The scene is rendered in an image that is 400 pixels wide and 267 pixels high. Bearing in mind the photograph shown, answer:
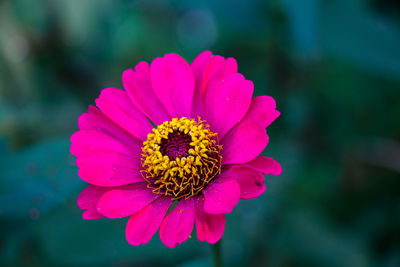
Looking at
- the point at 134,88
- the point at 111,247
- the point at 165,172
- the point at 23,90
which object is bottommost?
the point at 111,247

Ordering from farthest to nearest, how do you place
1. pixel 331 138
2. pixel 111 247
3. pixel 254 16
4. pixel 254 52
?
pixel 254 52, pixel 331 138, pixel 254 16, pixel 111 247

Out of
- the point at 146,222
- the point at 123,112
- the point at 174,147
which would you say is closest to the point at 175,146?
the point at 174,147

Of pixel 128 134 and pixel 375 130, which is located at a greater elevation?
pixel 128 134

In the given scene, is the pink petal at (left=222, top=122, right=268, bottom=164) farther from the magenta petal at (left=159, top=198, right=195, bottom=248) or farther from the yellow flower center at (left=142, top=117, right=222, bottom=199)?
the magenta petal at (left=159, top=198, right=195, bottom=248)

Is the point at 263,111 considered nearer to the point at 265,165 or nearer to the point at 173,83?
the point at 265,165

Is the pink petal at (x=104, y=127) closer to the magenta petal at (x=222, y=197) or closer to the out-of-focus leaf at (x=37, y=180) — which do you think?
the out-of-focus leaf at (x=37, y=180)

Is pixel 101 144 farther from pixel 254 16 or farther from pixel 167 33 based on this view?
pixel 167 33

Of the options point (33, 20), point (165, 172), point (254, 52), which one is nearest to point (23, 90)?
point (33, 20)

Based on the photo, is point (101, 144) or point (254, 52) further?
point (254, 52)
